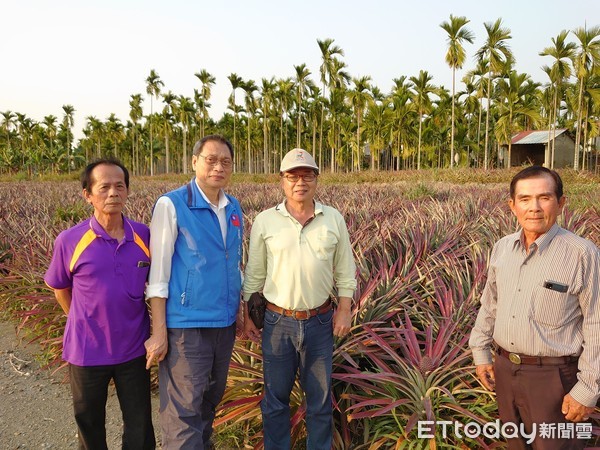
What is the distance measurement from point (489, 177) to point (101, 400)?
22.3 m

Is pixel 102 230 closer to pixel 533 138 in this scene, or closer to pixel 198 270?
pixel 198 270

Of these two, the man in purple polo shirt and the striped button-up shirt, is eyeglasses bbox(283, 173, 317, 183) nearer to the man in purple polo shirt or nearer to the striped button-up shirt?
the man in purple polo shirt

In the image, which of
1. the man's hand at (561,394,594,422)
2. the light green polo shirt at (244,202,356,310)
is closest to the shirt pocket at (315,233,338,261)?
the light green polo shirt at (244,202,356,310)

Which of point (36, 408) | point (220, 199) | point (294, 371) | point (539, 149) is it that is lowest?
point (36, 408)

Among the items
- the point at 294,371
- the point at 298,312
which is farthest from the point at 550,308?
the point at 294,371

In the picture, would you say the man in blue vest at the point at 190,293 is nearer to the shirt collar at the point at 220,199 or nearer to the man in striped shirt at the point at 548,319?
the shirt collar at the point at 220,199

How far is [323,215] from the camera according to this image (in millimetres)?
2203

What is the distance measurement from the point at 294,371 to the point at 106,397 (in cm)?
92

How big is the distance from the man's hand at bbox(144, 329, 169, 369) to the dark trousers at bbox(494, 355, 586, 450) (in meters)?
1.45

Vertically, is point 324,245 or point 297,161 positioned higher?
point 297,161

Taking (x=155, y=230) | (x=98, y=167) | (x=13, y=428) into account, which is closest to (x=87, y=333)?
(x=155, y=230)

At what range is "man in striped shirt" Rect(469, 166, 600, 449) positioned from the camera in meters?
1.62

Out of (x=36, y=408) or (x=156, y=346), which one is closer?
(x=156, y=346)

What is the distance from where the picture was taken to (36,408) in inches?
123
